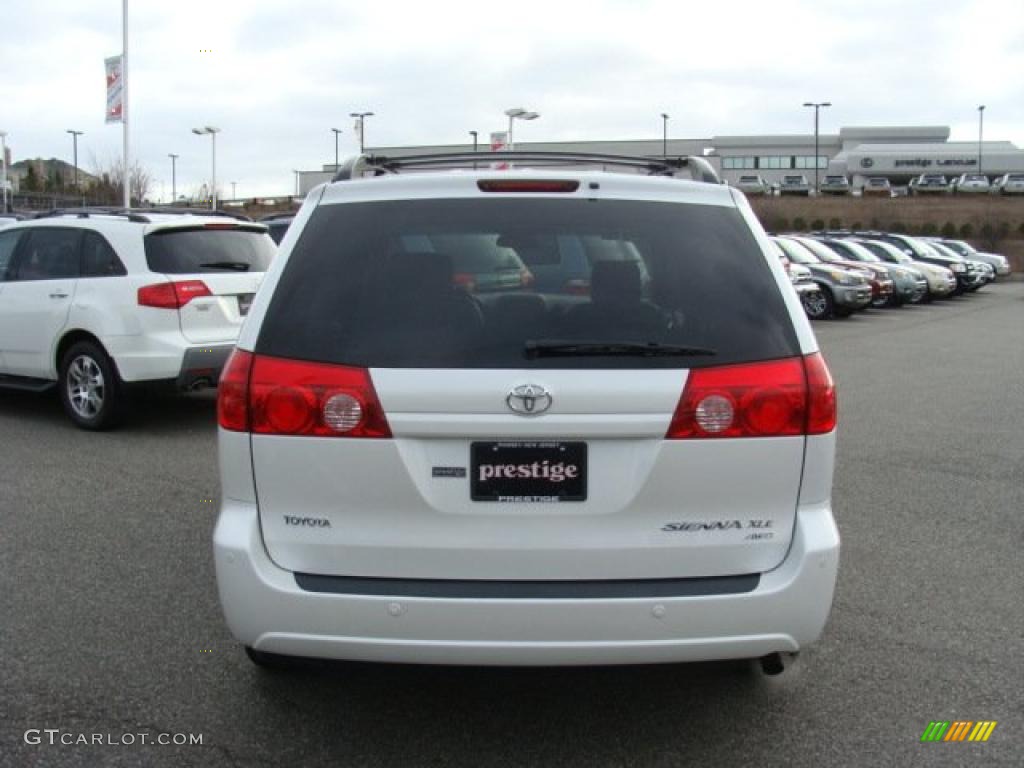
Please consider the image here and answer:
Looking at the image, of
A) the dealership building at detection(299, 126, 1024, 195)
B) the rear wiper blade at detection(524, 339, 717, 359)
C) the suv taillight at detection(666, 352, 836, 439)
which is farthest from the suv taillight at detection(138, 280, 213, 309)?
the dealership building at detection(299, 126, 1024, 195)

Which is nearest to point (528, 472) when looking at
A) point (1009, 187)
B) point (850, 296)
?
point (850, 296)

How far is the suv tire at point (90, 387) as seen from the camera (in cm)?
850

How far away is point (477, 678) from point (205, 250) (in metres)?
5.78

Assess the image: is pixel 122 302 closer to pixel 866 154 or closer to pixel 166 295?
pixel 166 295

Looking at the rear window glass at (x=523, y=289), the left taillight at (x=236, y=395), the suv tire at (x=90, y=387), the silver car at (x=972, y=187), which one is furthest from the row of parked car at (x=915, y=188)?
the left taillight at (x=236, y=395)

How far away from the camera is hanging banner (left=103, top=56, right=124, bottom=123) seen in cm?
2472

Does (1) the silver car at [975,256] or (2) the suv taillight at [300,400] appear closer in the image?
(2) the suv taillight at [300,400]

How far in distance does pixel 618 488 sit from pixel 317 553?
35.3 inches

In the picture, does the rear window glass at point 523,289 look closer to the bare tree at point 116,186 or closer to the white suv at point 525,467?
the white suv at point 525,467

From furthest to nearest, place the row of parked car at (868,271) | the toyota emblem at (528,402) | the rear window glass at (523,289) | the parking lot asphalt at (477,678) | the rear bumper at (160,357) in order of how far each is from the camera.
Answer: the row of parked car at (868,271) < the rear bumper at (160,357) < the parking lot asphalt at (477,678) < the rear window glass at (523,289) < the toyota emblem at (528,402)

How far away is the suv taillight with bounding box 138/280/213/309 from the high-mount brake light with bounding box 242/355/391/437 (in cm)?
549

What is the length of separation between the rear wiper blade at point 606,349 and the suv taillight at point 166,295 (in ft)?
19.4

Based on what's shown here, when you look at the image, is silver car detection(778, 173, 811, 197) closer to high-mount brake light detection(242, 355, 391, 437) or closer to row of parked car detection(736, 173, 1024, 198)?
row of parked car detection(736, 173, 1024, 198)

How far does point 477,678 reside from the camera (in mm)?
4004
